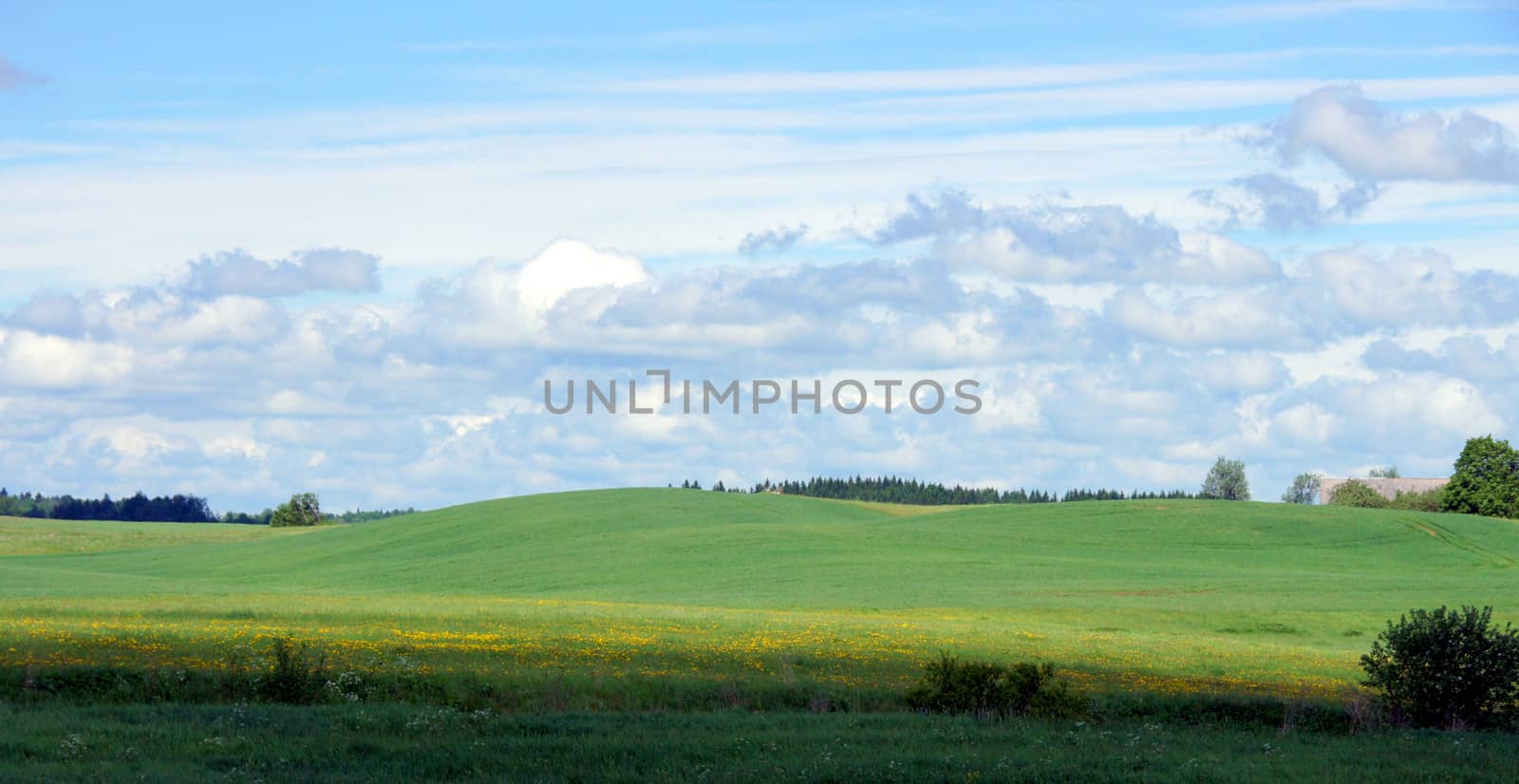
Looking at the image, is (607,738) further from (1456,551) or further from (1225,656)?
(1456,551)

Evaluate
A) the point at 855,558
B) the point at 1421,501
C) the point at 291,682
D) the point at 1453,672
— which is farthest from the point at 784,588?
the point at 1421,501

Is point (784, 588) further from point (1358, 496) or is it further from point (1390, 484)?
point (1390, 484)

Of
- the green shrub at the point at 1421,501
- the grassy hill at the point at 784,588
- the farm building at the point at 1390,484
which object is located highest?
the farm building at the point at 1390,484

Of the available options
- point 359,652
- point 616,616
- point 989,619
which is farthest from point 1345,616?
point 359,652

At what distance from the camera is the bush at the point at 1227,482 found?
17175cm

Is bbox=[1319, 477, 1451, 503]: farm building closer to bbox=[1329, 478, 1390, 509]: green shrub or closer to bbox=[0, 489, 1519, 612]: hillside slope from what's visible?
bbox=[1329, 478, 1390, 509]: green shrub

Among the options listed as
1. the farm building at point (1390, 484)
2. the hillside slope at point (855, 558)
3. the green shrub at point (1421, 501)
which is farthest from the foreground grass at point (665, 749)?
the farm building at point (1390, 484)

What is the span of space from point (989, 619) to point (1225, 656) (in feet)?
37.8

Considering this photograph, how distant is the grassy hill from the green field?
236 mm

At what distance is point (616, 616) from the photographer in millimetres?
37031

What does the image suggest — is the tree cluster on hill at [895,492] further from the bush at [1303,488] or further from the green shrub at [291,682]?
the green shrub at [291,682]

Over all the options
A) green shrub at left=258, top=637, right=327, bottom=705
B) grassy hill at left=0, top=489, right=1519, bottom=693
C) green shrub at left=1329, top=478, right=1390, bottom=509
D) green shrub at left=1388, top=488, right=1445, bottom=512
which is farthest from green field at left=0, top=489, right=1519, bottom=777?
green shrub at left=1329, top=478, right=1390, bottom=509

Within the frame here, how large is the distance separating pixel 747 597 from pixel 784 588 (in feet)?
15.1

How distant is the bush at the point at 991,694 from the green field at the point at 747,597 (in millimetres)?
1169
